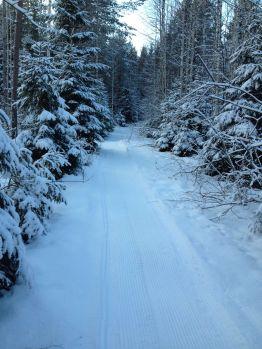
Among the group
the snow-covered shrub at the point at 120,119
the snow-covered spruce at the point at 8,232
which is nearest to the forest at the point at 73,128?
the snow-covered spruce at the point at 8,232

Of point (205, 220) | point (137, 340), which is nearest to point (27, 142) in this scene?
point (205, 220)

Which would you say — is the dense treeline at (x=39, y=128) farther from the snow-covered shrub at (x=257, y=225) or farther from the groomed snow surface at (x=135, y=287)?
the snow-covered shrub at (x=257, y=225)

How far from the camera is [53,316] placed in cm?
358

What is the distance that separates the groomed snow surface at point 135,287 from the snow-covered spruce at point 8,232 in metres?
0.27

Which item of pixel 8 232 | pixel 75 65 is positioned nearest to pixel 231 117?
pixel 75 65

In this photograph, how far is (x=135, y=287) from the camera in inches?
169

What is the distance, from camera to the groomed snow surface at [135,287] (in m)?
3.35

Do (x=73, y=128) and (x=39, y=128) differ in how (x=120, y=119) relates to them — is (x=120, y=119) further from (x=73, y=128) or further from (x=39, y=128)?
(x=39, y=128)

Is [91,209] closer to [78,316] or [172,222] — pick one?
[172,222]

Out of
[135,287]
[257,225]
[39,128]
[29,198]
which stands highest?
[39,128]

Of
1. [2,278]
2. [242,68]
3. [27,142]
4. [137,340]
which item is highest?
[242,68]

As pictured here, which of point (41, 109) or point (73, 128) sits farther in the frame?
point (73, 128)

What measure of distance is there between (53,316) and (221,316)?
1.92m

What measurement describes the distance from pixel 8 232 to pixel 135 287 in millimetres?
1837
